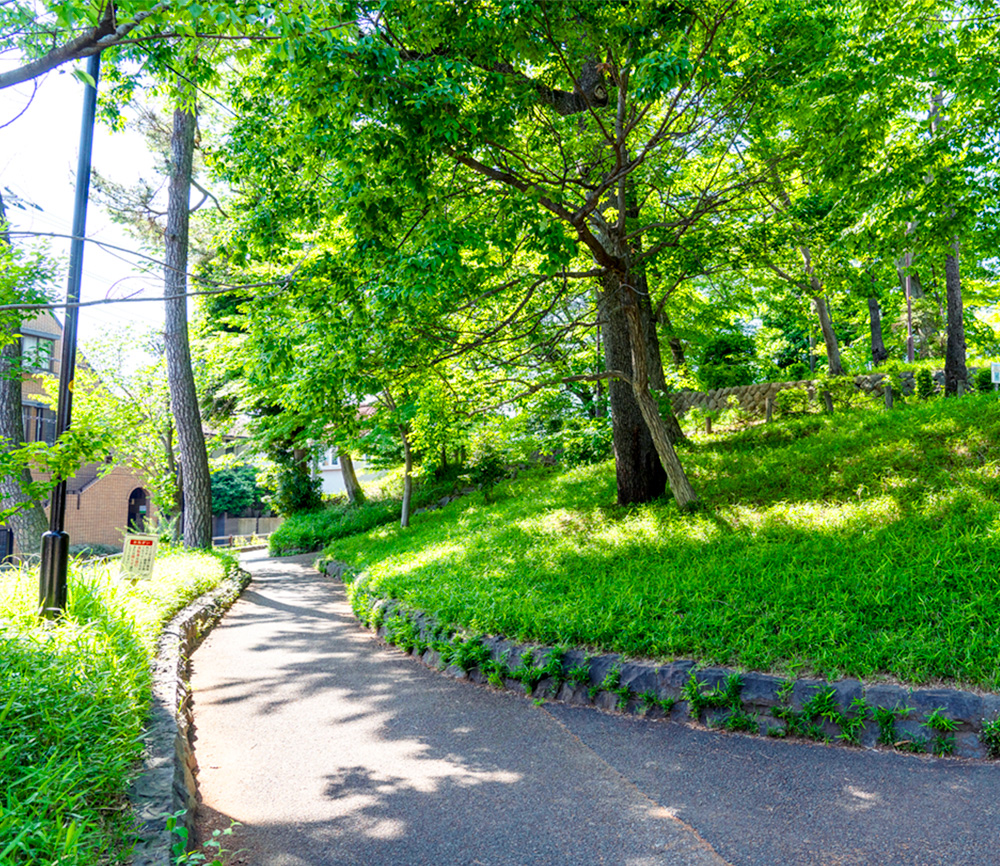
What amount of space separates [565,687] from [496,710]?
1.90 feet

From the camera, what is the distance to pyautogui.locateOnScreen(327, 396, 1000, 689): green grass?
14.4 ft

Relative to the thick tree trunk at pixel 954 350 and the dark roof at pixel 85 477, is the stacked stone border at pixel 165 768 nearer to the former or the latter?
the thick tree trunk at pixel 954 350

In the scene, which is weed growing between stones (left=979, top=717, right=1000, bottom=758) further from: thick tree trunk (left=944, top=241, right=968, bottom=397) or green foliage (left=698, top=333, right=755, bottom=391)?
green foliage (left=698, top=333, right=755, bottom=391)

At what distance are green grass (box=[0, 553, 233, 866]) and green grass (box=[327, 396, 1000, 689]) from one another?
9.89 ft

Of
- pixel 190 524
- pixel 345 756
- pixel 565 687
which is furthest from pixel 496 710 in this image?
pixel 190 524

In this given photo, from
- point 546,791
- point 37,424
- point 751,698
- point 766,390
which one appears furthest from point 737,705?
point 37,424

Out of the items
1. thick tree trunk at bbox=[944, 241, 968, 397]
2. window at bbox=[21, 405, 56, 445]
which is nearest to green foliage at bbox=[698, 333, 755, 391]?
thick tree trunk at bbox=[944, 241, 968, 397]

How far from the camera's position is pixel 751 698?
4.14 meters

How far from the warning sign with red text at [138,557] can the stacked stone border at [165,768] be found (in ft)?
2.42

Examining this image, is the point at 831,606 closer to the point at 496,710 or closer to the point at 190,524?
the point at 496,710

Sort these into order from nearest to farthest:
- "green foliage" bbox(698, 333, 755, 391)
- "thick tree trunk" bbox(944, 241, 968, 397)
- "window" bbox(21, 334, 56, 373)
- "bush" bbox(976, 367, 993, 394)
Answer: "window" bbox(21, 334, 56, 373), "thick tree trunk" bbox(944, 241, 968, 397), "bush" bbox(976, 367, 993, 394), "green foliage" bbox(698, 333, 755, 391)

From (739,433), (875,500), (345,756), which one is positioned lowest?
(345,756)

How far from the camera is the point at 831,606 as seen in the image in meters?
4.75

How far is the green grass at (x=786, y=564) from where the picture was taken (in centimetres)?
438
